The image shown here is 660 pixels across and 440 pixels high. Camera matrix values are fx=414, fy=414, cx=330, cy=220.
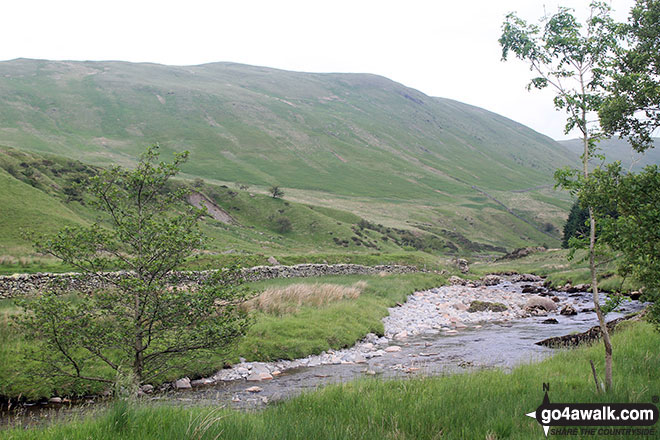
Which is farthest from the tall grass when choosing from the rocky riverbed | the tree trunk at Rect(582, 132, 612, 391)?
the tree trunk at Rect(582, 132, 612, 391)

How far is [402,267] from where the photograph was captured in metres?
53.9

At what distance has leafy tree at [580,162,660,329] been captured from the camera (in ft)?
25.0

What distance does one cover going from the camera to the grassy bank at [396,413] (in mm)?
6293

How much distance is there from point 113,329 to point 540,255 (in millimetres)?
90044

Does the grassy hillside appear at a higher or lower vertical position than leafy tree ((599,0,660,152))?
lower

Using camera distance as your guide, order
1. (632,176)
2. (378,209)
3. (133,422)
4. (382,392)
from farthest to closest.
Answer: (378,209), (382,392), (632,176), (133,422)

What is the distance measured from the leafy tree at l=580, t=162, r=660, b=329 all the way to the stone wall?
9.45 metres

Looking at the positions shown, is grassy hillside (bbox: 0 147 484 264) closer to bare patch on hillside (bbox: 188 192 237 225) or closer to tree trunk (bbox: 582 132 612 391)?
bare patch on hillside (bbox: 188 192 237 225)

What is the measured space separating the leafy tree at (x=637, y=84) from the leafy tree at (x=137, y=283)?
11.6 m

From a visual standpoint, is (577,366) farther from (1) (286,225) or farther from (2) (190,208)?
(1) (286,225)

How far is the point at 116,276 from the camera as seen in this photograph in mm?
12477

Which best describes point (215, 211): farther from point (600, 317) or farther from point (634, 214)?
point (634, 214)

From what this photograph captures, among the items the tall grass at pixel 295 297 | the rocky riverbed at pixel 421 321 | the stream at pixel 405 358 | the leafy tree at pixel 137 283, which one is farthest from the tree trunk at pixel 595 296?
the tall grass at pixel 295 297

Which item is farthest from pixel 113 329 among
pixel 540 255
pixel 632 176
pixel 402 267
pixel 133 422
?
pixel 540 255
